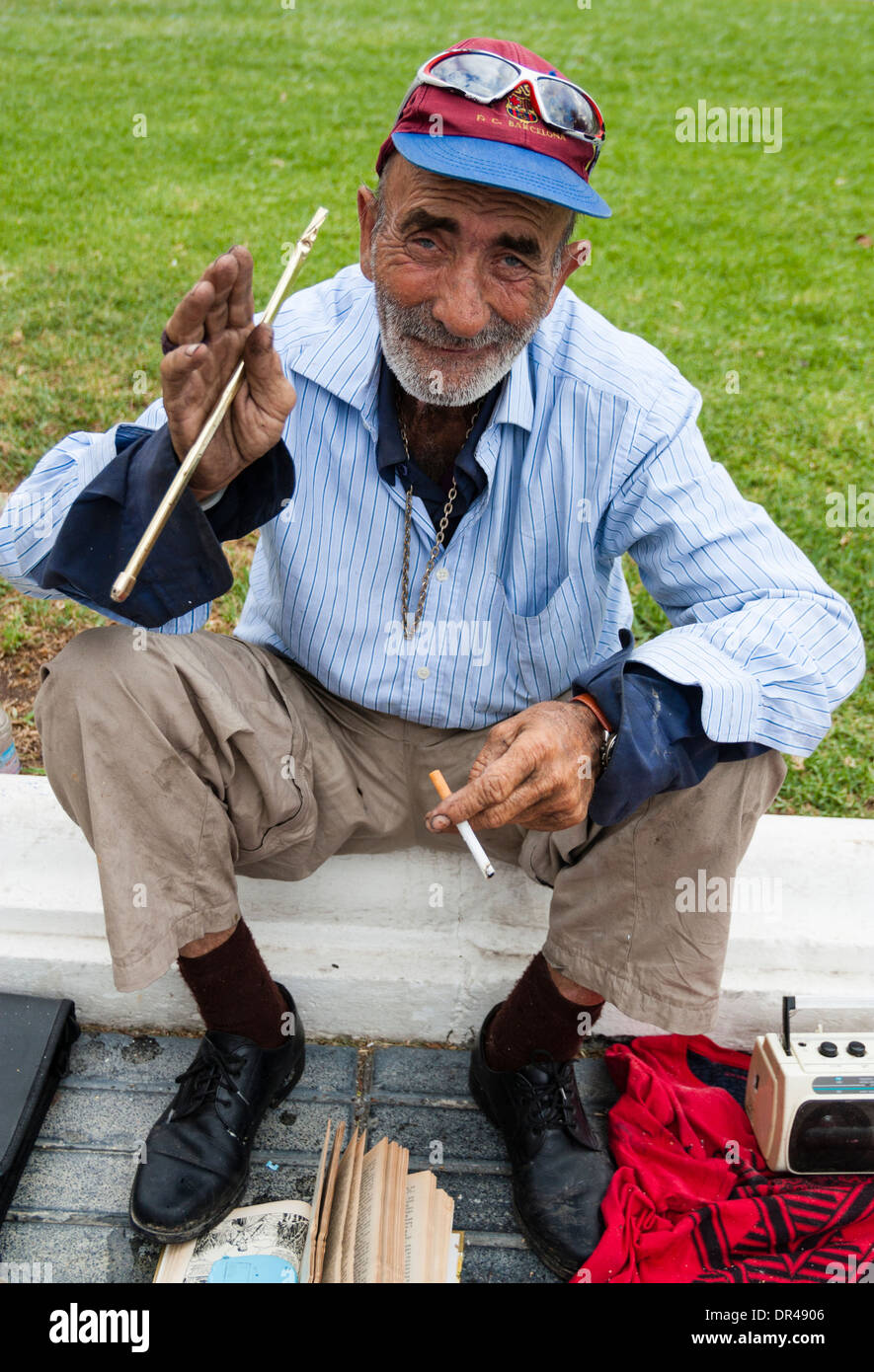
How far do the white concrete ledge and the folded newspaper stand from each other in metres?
0.32

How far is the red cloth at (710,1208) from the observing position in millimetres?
1891

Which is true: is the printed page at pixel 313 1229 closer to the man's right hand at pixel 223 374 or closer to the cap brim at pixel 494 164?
the man's right hand at pixel 223 374

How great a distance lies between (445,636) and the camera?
80.0 inches

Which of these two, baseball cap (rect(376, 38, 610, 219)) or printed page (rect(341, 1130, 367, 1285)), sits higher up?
baseball cap (rect(376, 38, 610, 219))

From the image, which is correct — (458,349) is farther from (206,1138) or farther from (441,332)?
(206,1138)

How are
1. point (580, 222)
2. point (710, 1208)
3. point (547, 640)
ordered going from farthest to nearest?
1. point (580, 222)
2. point (547, 640)
3. point (710, 1208)

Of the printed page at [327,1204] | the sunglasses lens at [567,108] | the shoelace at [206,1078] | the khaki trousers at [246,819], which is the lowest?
the printed page at [327,1204]

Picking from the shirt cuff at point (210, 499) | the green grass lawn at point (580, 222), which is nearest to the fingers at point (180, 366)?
the shirt cuff at point (210, 499)

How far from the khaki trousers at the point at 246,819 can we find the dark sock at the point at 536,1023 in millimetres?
86

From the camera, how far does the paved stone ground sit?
1924mm

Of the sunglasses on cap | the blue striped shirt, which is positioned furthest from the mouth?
the sunglasses on cap

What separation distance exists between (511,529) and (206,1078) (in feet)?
3.67

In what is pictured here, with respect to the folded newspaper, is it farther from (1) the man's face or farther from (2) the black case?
(1) the man's face

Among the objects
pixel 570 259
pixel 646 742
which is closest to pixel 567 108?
pixel 570 259
